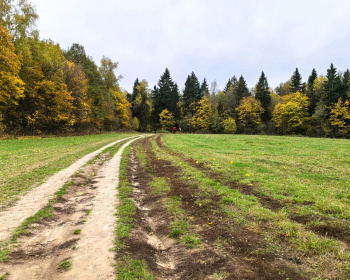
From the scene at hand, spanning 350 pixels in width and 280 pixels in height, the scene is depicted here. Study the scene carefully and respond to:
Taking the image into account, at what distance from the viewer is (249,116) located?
211ft

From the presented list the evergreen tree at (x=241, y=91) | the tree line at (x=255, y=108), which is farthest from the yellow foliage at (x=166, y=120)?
the evergreen tree at (x=241, y=91)

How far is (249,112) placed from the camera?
210 feet

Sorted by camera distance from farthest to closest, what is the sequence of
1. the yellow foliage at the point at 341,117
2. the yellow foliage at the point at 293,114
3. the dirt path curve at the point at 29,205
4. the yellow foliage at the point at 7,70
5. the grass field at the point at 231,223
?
the yellow foliage at the point at 293,114 → the yellow foliage at the point at 341,117 → the yellow foliage at the point at 7,70 → the dirt path curve at the point at 29,205 → the grass field at the point at 231,223

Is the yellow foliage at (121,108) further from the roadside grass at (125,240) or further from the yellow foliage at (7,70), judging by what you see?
the roadside grass at (125,240)

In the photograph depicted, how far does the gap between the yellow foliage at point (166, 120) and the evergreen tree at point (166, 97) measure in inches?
125

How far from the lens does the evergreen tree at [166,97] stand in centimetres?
7362

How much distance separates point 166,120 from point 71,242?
66780 mm

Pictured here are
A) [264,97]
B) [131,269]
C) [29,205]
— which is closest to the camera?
[131,269]

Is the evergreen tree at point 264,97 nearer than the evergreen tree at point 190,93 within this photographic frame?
Yes

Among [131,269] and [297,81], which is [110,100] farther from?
[297,81]

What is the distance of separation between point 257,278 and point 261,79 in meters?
75.3

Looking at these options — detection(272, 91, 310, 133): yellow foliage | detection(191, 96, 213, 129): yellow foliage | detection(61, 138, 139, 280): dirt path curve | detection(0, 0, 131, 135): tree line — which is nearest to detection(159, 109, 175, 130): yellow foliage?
detection(191, 96, 213, 129): yellow foliage

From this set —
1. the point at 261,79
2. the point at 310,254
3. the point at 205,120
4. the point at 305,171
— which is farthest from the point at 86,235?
the point at 261,79

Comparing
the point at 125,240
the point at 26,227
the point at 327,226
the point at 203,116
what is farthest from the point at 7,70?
the point at 203,116
